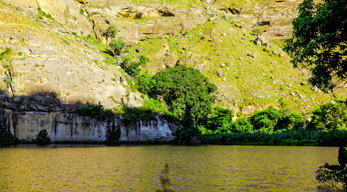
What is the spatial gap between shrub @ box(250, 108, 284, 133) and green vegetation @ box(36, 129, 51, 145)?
180 ft

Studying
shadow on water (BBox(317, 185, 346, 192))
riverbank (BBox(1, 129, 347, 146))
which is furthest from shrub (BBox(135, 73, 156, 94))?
shadow on water (BBox(317, 185, 346, 192))

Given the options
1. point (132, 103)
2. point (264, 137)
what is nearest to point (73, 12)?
point (132, 103)

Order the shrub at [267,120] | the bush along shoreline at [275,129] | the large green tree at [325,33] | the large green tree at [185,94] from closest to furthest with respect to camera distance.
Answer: the large green tree at [325,33] < the bush along shoreline at [275,129] < the large green tree at [185,94] < the shrub at [267,120]

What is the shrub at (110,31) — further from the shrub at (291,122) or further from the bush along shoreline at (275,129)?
the shrub at (291,122)

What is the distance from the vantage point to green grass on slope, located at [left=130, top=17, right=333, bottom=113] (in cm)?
9044

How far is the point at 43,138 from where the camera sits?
163 feet

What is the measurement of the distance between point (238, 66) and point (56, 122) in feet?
228

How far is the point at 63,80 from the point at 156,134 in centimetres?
2349

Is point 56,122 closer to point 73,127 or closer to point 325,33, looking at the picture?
point 73,127

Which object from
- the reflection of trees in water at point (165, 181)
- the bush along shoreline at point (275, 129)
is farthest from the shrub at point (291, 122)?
the reflection of trees in water at point (165, 181)

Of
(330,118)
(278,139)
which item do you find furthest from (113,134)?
(330,118)

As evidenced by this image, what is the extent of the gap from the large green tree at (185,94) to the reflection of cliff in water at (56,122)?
17008mm

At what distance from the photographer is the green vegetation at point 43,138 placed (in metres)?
49.2

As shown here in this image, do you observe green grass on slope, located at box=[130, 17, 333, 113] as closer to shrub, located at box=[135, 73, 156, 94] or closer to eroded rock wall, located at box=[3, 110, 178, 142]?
shrub, located at box=[135, 73, 156, 94]
